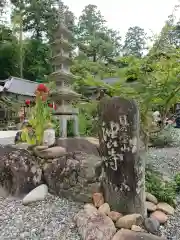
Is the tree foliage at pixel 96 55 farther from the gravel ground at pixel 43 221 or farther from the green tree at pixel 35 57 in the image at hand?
the gravel ground at pixel 43 221

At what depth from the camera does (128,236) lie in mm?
1758

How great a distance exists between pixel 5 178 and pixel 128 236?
4.82 ft

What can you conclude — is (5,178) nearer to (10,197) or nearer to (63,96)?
(10,197)

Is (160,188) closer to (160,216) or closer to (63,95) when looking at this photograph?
(160,216)

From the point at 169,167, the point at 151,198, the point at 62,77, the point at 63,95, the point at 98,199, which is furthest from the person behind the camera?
the point at 62,77

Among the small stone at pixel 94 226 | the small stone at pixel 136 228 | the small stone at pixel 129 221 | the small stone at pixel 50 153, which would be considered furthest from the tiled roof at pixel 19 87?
the small stone at pixel 136 228

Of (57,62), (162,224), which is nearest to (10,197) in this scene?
(162,224)

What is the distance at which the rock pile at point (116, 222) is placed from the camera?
5.84 feet

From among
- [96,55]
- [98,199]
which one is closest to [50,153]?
[98,199]

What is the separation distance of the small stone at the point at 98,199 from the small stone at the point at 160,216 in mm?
436

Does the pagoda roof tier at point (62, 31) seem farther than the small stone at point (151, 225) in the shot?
Yes

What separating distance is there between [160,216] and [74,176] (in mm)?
839

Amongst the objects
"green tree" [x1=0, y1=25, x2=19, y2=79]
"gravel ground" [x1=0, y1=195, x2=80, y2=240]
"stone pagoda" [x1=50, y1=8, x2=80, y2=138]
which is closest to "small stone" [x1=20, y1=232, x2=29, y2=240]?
"gravel ground" [x1=0, y1=195, x2=80, y2=240]

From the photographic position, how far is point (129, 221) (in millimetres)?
1945
